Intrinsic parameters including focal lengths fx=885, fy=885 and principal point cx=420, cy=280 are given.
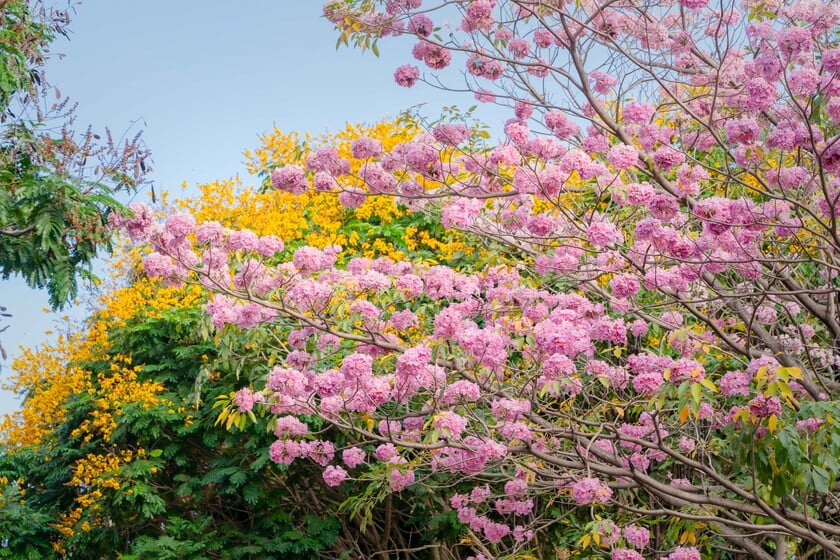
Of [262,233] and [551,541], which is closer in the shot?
[551,541]

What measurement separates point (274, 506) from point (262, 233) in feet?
7.45

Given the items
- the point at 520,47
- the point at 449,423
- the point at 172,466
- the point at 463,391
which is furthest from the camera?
the point at 172,466

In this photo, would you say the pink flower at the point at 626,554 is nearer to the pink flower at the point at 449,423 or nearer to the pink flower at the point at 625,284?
the pink flower at the point at 449,423

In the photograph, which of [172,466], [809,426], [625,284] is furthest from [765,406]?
[172,466]

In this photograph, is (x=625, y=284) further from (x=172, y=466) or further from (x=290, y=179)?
(x=172, y=466)

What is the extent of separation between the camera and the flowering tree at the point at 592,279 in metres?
3.49

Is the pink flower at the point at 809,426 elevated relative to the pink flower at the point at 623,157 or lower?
lower

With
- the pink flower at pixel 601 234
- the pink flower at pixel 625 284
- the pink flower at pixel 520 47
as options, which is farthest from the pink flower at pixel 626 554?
the pink flower at pixel 520 47

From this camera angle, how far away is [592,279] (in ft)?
12.3

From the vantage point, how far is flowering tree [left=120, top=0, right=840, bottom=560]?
3.49 metres

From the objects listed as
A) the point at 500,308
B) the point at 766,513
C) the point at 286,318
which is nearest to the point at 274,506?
the point at 286,318

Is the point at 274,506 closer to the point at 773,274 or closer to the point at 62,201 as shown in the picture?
the point at 62,201

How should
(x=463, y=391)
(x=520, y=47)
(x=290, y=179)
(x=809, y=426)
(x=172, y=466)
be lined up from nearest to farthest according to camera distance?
(x=809, y=426)
(x=463, y=391)
(x=290, y=179)
(x=520, y=47)
(x=172, y=466)

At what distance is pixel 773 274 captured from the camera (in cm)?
391
